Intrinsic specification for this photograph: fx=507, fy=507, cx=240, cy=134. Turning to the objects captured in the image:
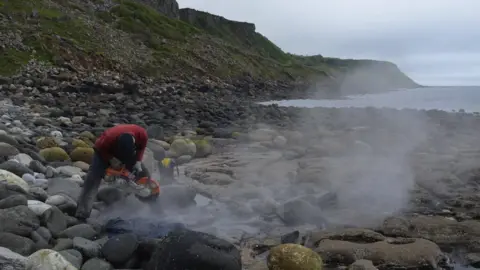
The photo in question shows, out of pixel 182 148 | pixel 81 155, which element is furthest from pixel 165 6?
pixel 81 155

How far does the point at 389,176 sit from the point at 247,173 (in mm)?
2719

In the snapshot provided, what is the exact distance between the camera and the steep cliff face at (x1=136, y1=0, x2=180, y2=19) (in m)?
65.1

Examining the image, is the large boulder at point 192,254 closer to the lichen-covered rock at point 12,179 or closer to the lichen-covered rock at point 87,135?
the lichen-covered rock at point 12,179

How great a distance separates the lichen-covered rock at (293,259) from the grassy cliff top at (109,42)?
18.1 meters

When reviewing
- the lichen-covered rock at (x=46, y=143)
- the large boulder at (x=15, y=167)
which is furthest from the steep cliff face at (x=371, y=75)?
the large boulder at (x=15, y=167)

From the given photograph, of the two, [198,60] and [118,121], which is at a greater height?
[198,60]

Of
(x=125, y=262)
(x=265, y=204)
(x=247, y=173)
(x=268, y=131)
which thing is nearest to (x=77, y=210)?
(x=125, y=262)

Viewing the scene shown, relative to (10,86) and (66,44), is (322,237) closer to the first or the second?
(10,86)

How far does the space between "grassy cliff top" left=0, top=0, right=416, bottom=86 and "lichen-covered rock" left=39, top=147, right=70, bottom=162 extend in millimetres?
13222

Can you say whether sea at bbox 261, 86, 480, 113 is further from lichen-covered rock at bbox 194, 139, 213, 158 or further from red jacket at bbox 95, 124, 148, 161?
red jacket at bbox 95, 124, 148, 161

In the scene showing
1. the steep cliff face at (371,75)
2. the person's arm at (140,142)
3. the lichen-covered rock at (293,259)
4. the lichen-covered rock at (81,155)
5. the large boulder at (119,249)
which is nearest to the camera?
the large boulder at (119,249)

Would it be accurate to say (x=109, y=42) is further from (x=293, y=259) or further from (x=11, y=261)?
(x=11, y=261)

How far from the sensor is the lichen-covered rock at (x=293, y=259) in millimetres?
4777

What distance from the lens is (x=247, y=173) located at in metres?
9.95
